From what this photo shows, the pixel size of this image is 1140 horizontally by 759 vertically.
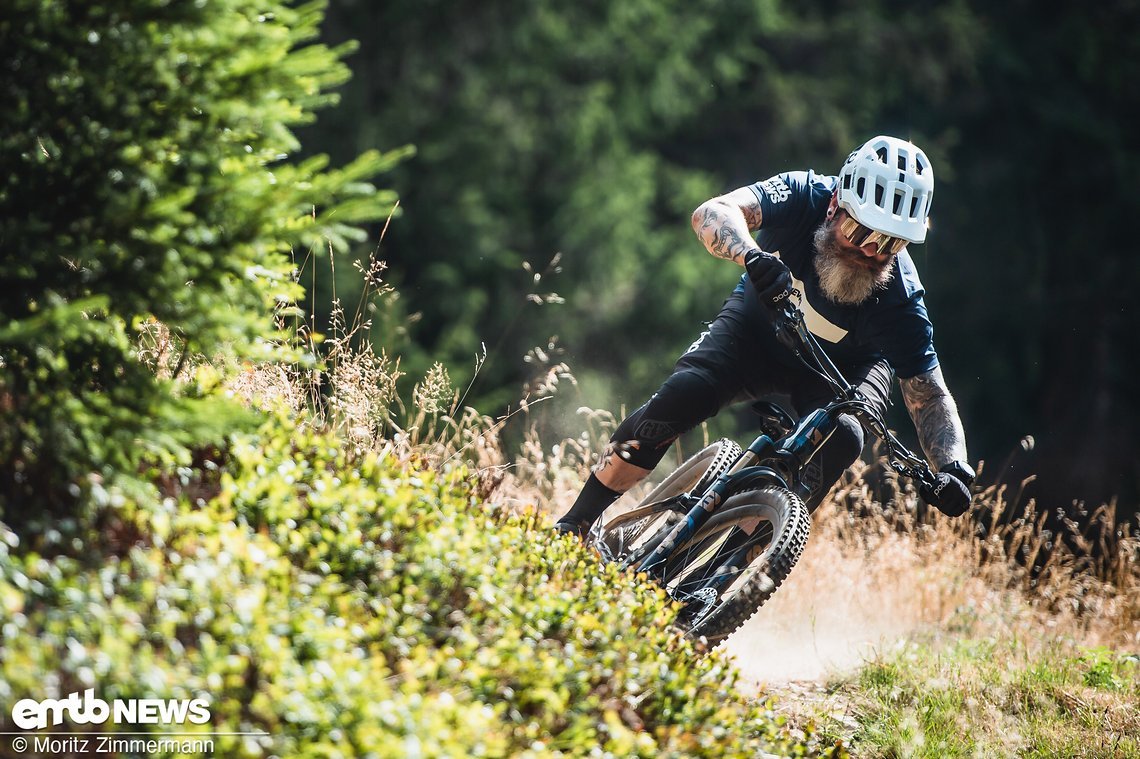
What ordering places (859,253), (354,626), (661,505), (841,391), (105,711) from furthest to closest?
1. (661,505)
2. (859,253)
3. (841,391)
4. (354,626)
5. (105,711)

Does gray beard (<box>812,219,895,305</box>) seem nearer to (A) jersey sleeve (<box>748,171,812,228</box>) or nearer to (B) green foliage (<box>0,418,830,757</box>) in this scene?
(A) jersey sleeve (<box>748,171,812,228</box>)

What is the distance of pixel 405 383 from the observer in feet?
49.1

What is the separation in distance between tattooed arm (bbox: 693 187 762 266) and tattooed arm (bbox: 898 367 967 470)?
1.03 m

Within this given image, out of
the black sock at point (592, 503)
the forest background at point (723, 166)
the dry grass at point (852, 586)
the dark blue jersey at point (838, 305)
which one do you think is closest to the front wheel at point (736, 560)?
the black sock at point (592, 503)

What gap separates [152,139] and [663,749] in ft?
7.24

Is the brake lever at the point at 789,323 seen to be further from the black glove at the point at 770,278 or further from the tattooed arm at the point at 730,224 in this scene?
the tattooed arm at the point at 730,224

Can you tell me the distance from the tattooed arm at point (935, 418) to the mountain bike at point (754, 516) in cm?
40

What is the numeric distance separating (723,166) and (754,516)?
17760mm

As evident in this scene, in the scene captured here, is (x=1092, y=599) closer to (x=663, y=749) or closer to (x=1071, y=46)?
(x=663, y=749)

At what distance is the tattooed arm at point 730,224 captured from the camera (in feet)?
15.6

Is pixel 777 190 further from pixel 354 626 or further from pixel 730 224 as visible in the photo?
pixel 354 626

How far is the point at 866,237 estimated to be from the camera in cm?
495

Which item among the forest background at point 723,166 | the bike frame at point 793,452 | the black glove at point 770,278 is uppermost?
the forest background at point 723,166

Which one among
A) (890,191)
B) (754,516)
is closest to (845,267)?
(890,191)
